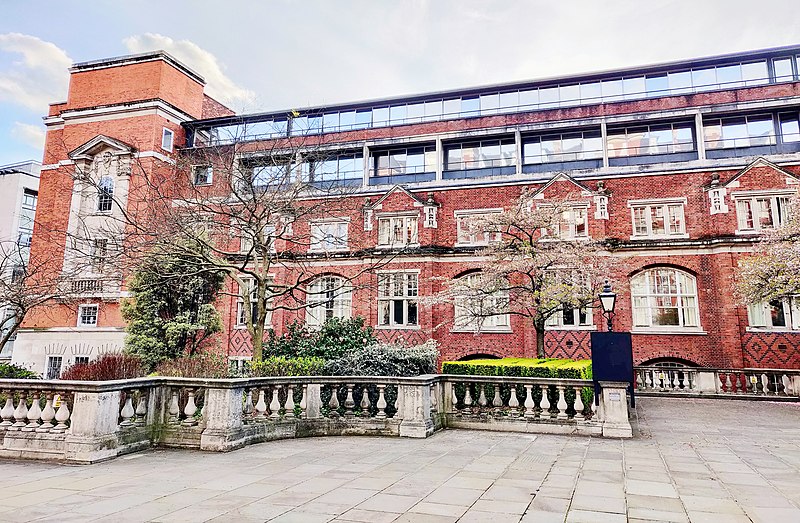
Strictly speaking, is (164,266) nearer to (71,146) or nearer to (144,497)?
(144,497)

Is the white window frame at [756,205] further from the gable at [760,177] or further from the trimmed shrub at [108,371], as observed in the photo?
the trimmed shrub at [108,371]

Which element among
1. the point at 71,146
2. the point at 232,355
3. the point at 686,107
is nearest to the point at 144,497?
the point at 232,355

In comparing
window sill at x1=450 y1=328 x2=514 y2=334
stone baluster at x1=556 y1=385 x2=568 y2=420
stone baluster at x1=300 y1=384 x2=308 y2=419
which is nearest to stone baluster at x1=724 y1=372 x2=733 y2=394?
window sill at x1=450 y1=328 x2=514 y2=334

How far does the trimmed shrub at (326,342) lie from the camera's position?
1319 centimetres

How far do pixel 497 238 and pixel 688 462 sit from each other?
59.5 feet

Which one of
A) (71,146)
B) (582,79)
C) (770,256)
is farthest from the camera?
(71,146)

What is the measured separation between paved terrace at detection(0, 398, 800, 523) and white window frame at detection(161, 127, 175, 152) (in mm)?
26961

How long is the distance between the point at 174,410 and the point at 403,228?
1956 centimetres

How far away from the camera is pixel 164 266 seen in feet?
50.7

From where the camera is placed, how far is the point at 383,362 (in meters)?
11.3

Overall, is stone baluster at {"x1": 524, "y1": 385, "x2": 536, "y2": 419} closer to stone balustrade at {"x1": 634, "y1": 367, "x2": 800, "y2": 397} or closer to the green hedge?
the green hedge

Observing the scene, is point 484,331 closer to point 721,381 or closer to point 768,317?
point 721,381

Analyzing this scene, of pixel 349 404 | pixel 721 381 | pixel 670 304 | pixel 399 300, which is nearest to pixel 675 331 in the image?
pixel 670 304

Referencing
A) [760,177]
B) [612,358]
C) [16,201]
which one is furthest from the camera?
[16,201]
